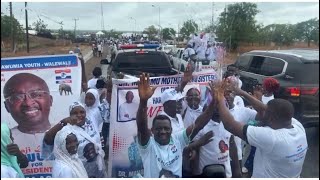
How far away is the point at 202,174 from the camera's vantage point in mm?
3240

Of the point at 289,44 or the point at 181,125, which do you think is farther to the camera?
the point at 289,44

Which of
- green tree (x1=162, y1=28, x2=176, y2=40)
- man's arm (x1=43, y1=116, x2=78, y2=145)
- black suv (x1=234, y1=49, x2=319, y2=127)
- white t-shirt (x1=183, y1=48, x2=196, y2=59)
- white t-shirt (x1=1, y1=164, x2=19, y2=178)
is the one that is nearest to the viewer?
white t-shirt (x1=1, y1=164, x2=19, y2=178)

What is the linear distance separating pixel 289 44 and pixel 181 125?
1628mm

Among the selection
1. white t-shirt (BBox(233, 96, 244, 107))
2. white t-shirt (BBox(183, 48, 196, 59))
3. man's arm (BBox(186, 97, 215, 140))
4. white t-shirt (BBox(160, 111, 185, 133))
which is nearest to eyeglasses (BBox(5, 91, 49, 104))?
white t-shirt (BBox(160, 111, 185, 133))

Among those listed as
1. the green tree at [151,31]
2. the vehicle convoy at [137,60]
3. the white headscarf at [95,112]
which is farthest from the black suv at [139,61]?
the white headscarf at [95,112]

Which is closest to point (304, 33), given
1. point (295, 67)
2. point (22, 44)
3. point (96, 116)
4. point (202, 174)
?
point (202, 174)

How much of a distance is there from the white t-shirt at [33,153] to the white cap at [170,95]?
99 cm

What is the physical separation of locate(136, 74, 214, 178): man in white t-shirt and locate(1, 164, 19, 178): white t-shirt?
79cm

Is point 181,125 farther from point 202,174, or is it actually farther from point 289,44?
point 289,44

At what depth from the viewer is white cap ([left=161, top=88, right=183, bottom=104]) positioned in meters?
3.32

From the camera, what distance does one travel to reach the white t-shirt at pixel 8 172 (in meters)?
2.40

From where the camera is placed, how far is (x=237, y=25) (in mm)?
3883

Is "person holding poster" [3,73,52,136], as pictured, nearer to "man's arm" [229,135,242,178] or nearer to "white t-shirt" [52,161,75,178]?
"white t-shirt" [52,161,75,178]

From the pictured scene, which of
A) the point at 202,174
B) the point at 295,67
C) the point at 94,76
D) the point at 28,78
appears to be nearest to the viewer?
the point at 28,78
